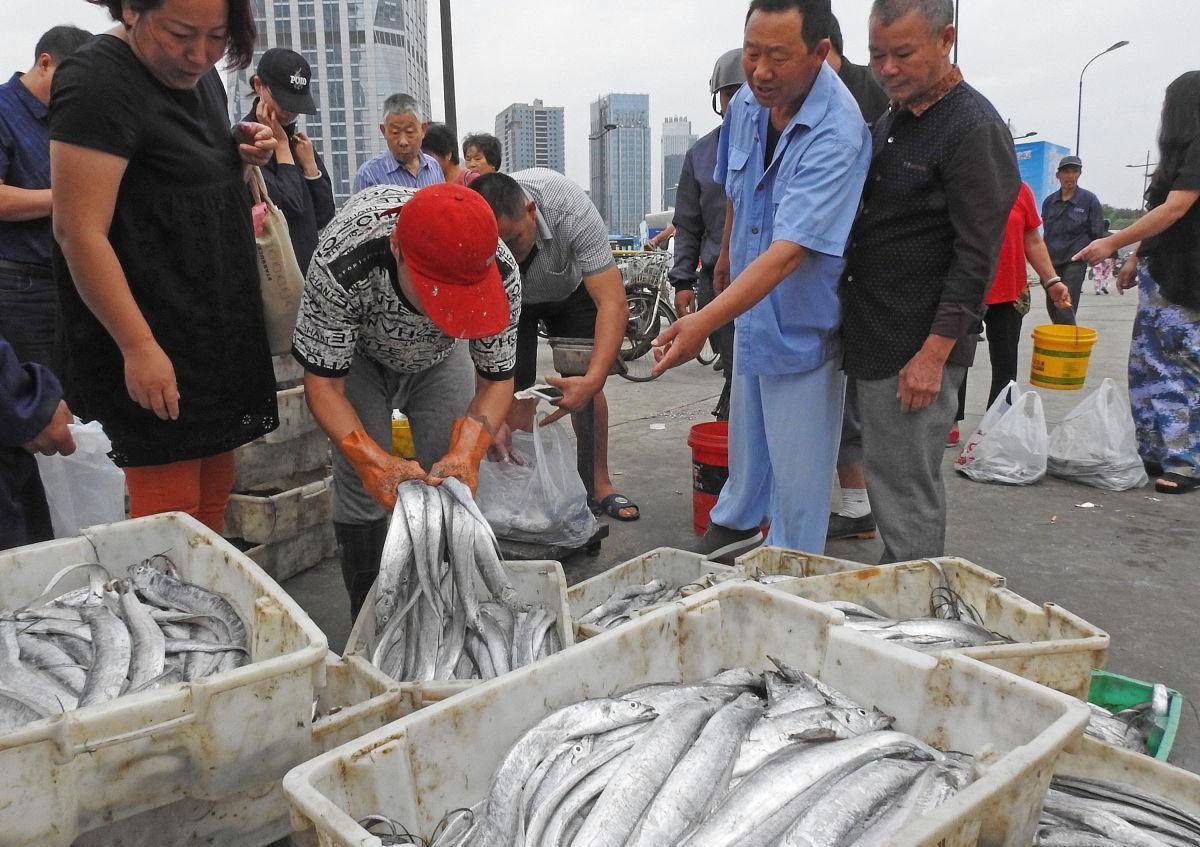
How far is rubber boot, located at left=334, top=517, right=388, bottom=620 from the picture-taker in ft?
10.6

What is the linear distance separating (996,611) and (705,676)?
4.17ft

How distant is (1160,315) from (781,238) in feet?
12.9

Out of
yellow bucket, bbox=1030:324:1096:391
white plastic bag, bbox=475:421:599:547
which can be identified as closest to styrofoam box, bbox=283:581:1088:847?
white plastic bag, bbox=475:421:599:547

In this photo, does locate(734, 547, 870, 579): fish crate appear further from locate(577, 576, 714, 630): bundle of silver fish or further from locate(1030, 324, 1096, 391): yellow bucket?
locate(1030, 324, 1096, 391): yellow bucket

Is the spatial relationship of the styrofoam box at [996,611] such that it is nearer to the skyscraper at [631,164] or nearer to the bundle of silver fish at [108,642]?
the bundle of silver fish at [108,642]

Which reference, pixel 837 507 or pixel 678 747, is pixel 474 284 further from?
pixel 837 507

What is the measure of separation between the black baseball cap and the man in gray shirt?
6.20 feet

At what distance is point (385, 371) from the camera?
3.17 metres

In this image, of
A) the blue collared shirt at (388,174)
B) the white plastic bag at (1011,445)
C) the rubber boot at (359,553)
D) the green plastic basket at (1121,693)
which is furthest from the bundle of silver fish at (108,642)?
the white plastic bag at (1011,445)

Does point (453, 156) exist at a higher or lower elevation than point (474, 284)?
higher

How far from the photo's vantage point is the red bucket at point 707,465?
14.2ft

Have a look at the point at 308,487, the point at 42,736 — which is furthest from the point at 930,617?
the point at 308,487

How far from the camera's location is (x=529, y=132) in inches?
1164

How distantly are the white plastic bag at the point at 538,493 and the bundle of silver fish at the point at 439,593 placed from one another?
1558 millimetres
